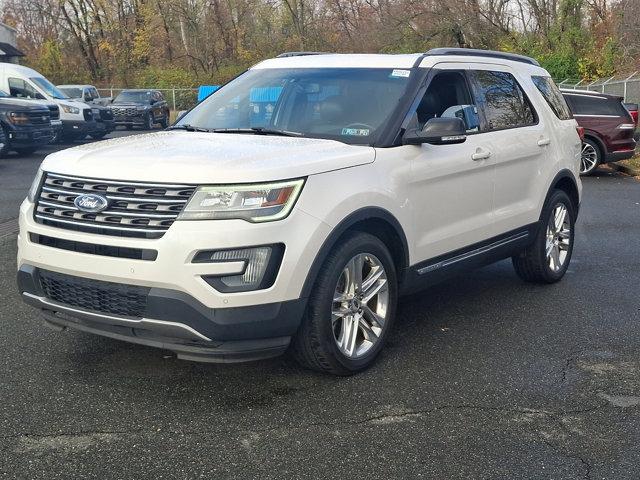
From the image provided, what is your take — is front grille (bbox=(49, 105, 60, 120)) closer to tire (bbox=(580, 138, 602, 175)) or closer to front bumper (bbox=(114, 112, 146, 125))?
front bumper (bbox=(114, 112, 146, 125))

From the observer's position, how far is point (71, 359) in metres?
4.68

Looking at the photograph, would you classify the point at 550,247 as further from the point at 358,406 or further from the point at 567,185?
the point at 358,406

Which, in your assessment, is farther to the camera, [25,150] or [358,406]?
[25,150]

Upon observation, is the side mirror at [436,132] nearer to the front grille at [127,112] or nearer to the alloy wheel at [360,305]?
the alloy wheel at [360,305]

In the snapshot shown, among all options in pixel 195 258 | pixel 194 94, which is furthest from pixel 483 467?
pixel 194 94

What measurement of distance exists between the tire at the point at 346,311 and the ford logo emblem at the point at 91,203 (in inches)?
45.9

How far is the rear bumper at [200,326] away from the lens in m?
3.78

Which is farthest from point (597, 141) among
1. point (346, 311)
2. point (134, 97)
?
point (134, 97)

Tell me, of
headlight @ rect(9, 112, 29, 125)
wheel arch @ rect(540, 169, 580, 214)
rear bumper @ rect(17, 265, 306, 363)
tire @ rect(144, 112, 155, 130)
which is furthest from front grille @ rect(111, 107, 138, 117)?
rear bumper @ rect(17, 265, 306, 363)

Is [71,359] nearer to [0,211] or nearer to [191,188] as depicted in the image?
[191,188]

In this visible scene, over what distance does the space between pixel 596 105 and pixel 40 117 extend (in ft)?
39.8

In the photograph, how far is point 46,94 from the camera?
21.3 meters

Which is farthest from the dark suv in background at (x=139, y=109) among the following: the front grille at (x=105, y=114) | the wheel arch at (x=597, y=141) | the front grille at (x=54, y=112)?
the wheel arch at (x=597, y=141)

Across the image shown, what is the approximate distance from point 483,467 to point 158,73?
48694mm
